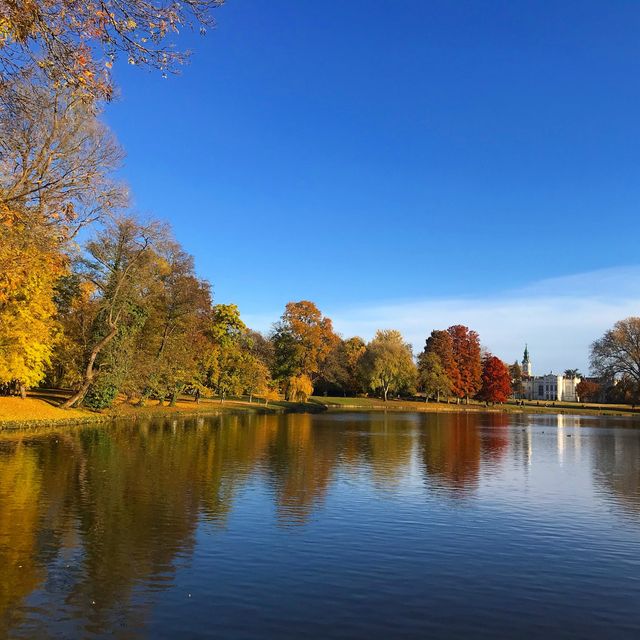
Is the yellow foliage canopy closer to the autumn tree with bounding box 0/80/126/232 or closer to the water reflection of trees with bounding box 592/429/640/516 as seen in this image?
the autumn tree with bounding box 0/80/126/232

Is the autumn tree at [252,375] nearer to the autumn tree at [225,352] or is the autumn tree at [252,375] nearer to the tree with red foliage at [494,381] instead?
the autumn tree at [225,352]

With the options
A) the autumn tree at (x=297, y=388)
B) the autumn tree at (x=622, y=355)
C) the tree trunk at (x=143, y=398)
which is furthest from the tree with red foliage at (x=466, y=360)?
the tree trunk at (x=143, y=398)

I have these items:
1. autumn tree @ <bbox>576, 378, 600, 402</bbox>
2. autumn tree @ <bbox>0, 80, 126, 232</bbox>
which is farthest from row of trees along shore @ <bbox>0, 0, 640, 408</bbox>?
autumn tree @ <bbox>576, 378, 600, 402</bbox>

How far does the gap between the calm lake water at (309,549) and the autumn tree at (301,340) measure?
5456 centimetres

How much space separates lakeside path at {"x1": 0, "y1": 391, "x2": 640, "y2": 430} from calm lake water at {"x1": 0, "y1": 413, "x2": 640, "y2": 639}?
41.9 ft

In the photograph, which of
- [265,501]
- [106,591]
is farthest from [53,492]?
[106,591]

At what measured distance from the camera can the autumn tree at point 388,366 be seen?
9069 centimetres

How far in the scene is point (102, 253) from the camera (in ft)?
136

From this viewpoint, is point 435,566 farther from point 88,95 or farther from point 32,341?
point 32,341

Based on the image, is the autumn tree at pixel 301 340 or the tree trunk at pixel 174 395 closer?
the tree trunk at pixel 174 395

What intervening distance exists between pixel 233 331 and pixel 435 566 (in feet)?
188

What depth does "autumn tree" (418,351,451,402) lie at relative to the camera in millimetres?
92938

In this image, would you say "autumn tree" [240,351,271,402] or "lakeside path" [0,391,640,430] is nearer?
"lakeside path" [0,391,640,430]

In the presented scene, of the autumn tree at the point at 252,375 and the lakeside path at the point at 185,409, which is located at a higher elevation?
the autumn tree at the point at 252,375
